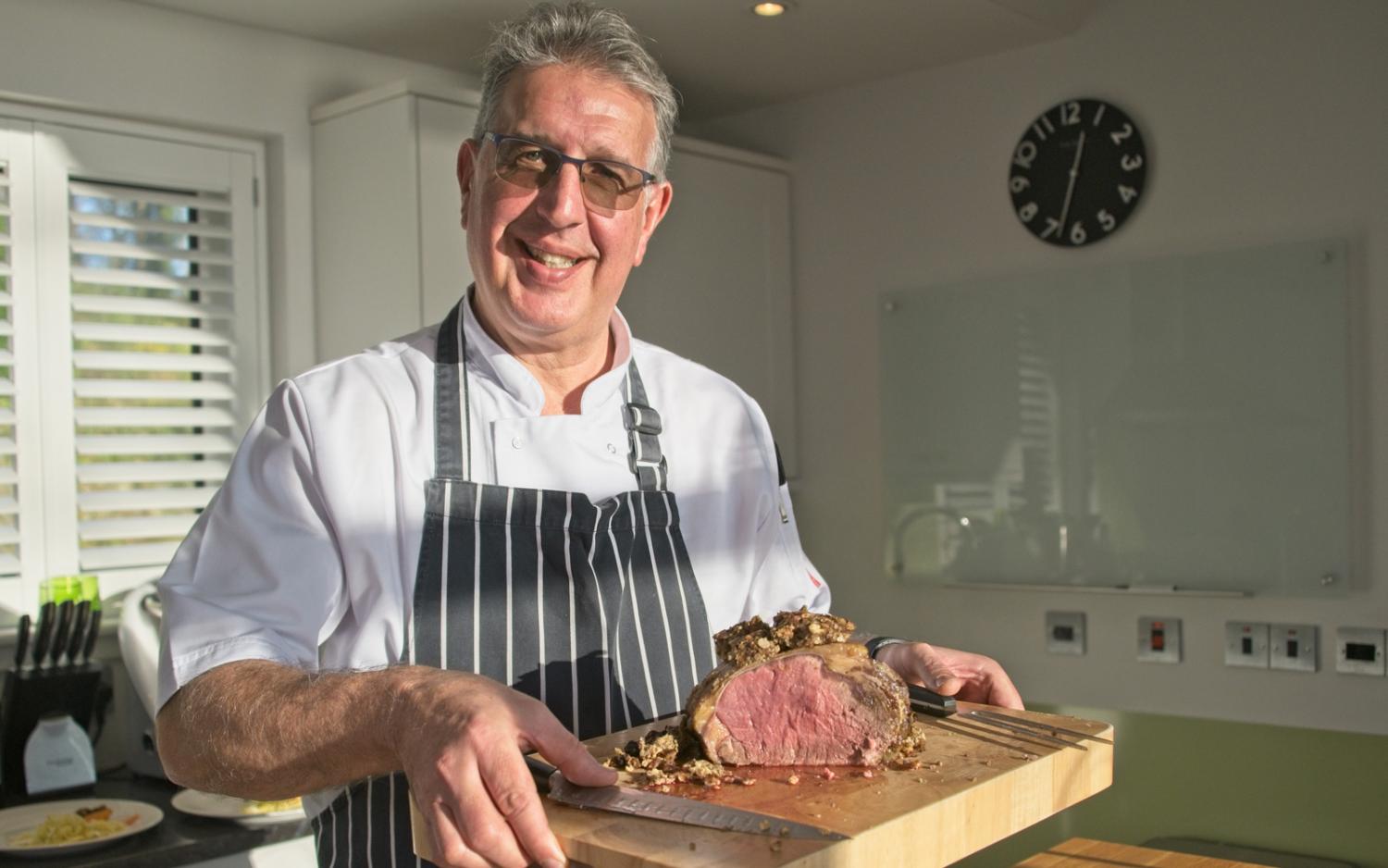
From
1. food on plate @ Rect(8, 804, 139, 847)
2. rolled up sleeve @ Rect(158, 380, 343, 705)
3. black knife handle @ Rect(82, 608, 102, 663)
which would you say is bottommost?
food on plate @ Rect(8, 804, 139, 847)

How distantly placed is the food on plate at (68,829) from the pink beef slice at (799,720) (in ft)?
5.26

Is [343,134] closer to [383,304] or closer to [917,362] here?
[383,304]

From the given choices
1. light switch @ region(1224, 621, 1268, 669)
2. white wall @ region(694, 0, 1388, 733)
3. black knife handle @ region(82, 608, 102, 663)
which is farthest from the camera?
light switch @ region(1224, 621, 1268, 669)

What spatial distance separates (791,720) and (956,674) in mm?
298

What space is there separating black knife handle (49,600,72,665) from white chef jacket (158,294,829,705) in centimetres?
150

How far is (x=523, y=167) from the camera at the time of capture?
1.49 metres

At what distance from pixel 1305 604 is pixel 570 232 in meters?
2.28

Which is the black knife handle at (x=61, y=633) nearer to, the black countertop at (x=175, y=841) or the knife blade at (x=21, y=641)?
the knife blade at (x=21, y=641)

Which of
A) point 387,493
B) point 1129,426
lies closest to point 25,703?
point 387,493

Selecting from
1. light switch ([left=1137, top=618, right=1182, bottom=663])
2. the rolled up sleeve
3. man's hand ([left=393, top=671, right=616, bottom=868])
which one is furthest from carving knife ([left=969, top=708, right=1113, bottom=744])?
light switch ([left=1137, top=618, right=1182, bottom=663])

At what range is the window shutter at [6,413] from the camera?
288cm

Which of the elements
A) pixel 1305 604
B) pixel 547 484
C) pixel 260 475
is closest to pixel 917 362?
pixel 1305 604

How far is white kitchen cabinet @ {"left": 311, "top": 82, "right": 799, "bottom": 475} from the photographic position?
307 cm

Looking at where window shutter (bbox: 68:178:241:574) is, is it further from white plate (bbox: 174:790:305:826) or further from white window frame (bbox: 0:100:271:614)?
white plate (bbox: 174:790:305:826)
